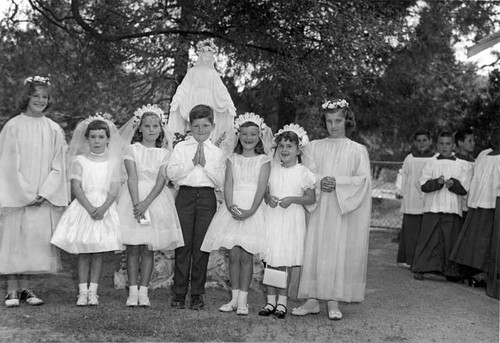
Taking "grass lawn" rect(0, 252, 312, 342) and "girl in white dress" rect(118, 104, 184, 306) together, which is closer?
"grass lawn" rect(0, 252, 312, 342)

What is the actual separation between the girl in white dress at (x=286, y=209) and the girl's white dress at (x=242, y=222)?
10cm

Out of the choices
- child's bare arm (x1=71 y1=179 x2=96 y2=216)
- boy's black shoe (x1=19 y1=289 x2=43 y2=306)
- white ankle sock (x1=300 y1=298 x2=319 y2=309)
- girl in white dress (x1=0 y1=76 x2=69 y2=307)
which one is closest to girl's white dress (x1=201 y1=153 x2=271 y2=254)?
white ankle sock (x1=300 y1=298 x2=319 y2=309)

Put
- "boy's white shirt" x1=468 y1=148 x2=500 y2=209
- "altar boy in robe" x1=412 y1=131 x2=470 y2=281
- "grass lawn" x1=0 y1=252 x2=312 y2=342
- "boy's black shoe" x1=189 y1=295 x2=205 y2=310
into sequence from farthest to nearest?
1. "altar boy in robe" x1=412 y1=131 x2=470 y2=281
2. "boy's white shirt" x1=468 y1=148 x2=500 y2=209
3. "boy's black shoe" x1=189 y1=295 x2=205 y2=310
4. "grass lawn" x1=0 y1=252 x2=312 y2=342

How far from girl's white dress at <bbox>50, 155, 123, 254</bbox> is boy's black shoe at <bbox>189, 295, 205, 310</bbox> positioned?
0.77 m

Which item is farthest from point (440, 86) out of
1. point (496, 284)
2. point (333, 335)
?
point (333, 335)

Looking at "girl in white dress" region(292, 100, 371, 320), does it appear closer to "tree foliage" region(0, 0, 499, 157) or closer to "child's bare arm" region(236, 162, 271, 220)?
"child's bare arm" region(236, 162, 271, 220)

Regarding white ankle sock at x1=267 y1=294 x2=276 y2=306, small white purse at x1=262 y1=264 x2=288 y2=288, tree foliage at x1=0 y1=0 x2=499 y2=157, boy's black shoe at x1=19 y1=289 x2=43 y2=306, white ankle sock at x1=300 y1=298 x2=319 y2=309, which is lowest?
boy's black shoe at x1=19 y1=289 x2=43 y2=306

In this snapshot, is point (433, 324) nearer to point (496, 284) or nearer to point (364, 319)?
point (364, 319)

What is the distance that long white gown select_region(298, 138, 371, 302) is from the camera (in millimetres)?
5453

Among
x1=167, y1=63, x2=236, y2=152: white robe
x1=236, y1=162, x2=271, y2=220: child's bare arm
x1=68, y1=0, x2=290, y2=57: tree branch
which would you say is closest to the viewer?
x1=236, y1=162, x2=271, y2=220: child's bare arm

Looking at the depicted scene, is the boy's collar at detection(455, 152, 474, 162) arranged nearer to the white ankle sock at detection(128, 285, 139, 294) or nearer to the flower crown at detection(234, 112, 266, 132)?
the flower crown at detection(234, 112, 266, 132)

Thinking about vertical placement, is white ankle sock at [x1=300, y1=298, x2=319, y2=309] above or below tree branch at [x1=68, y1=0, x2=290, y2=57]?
below

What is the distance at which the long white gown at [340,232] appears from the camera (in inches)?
215

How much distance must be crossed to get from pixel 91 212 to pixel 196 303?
118cm
